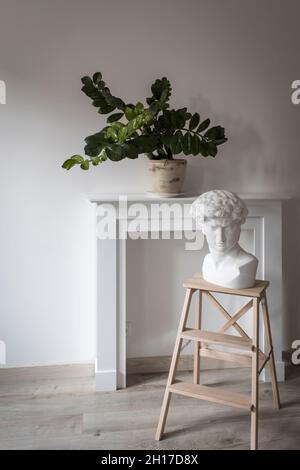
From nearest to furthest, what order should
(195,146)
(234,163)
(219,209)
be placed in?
(219,209) < (195,146) < (234,163)

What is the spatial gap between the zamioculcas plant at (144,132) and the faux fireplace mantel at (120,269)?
256mm

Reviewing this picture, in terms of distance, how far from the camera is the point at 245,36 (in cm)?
264

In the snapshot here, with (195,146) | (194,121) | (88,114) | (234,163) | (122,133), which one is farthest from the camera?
(234,163)

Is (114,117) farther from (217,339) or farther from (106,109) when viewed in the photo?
(217,339)

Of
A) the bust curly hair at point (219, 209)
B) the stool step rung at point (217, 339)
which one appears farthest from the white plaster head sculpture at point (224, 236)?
the stool step rung at point (217, 339)

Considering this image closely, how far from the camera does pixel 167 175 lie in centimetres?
240

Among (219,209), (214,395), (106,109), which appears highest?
(106,109)

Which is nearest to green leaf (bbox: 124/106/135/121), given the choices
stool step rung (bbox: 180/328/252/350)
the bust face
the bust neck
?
the bust face

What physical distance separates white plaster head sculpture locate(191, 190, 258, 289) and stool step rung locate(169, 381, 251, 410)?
0.47m

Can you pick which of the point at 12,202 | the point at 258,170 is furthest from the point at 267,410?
the point at 12,202

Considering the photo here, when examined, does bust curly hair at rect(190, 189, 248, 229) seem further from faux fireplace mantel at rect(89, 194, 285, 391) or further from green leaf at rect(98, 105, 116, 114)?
green leaf at rect(98, 105, 116, 114)

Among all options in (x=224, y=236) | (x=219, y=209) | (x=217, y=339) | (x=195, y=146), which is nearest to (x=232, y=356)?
(x=217, y=339)

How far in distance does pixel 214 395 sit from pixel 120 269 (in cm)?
81
